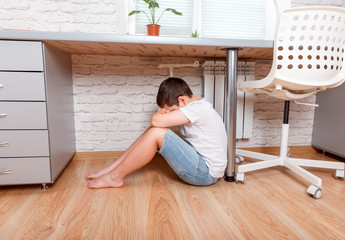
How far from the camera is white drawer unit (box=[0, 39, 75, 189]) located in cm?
109

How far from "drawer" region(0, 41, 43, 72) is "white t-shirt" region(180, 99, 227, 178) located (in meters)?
0.72

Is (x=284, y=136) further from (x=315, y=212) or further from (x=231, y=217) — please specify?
(x=231, y=217)

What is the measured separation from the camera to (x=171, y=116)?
113 cm

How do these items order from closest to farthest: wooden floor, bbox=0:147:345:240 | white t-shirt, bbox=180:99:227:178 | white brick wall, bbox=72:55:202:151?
wooden floor, bbox=0:147:345:240 → white t-shirt, bbox=180:99:227:178 → white brick wall, bbox=72:55:202:151

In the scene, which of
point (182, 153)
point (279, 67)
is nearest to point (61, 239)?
point (182, 153)

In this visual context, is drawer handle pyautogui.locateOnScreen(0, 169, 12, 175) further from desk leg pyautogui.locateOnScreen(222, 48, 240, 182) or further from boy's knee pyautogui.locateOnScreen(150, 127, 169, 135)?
desk leg pyautogui.locateOnScreen(222, 48, 240, 182)

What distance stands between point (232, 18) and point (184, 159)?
1.22 metres

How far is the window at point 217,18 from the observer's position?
1710 mm

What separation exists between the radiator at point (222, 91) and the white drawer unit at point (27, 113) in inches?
38.8

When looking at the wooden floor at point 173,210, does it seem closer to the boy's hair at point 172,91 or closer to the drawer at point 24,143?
the drawer at point 24,143

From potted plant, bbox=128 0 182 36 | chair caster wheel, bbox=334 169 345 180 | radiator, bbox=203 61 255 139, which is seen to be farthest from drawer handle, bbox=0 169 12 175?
chair caster wheel, bbox=334 169 345 180

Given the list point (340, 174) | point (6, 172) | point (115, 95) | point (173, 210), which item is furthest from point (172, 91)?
point (340, 174)

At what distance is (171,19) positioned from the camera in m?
1.72

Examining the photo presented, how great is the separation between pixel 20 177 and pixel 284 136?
1.42 m
